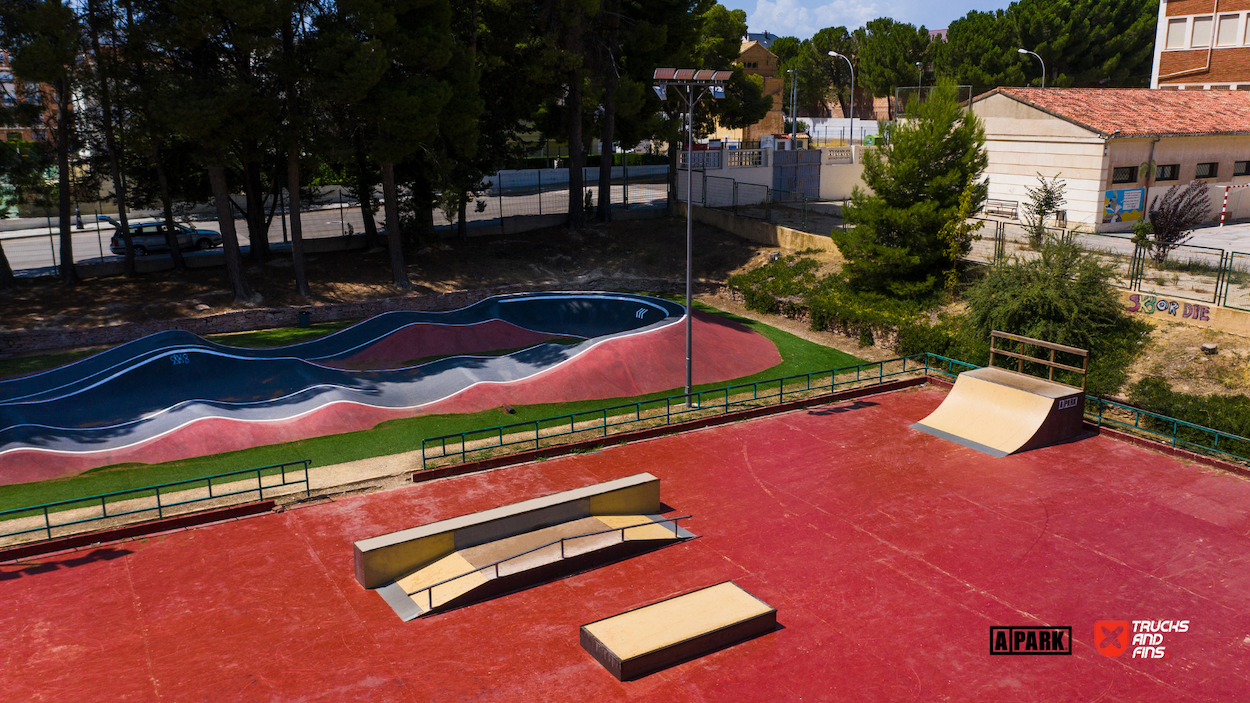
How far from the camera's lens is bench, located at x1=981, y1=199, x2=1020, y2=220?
127ft

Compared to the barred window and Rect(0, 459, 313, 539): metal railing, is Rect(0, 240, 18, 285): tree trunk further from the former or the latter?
the barred window

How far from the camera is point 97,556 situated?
15.8 meters

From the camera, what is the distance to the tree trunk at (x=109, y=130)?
30.0m

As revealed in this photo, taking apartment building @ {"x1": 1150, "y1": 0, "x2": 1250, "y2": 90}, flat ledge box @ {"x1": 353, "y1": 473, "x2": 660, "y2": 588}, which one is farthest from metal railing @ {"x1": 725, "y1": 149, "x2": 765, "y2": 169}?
flat ledge box @ {"x1": 353, "y1": 473, "x2": 660, "y2": 588}

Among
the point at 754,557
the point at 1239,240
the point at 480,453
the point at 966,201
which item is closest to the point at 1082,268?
the point at 966,201

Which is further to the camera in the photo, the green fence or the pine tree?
the pine tree

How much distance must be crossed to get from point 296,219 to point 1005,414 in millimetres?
25296

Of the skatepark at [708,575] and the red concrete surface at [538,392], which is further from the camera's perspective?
the red concrete surface at [538,392]

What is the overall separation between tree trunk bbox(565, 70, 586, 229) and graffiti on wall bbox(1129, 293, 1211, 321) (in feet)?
77.5

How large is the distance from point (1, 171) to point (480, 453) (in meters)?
20.6

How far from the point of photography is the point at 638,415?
22.5 m

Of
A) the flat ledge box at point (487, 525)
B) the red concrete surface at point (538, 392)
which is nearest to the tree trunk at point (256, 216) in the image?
the red concrete surface at point (538, 392)

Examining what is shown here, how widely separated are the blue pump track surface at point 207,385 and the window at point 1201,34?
130ft

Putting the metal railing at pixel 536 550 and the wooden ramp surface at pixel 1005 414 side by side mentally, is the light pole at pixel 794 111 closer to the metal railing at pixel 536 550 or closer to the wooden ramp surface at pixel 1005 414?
the wooden ramp surface at pixel 1005 414
